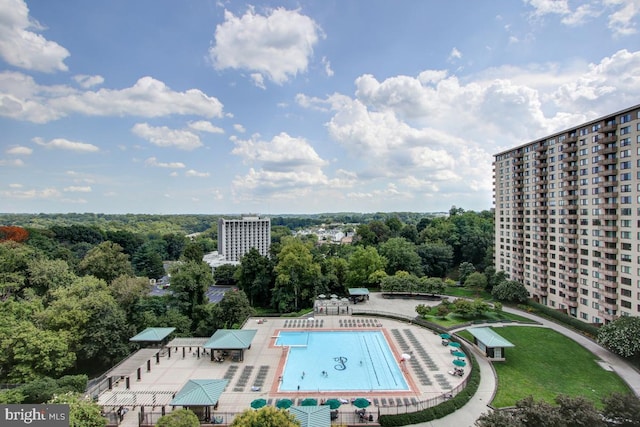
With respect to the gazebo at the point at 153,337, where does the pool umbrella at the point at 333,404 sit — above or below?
below

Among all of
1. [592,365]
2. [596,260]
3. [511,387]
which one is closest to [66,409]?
[511,387]

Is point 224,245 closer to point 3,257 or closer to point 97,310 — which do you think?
point 3,257

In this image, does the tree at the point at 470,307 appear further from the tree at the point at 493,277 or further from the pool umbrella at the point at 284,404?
the pool umbrella at the point at 284,404

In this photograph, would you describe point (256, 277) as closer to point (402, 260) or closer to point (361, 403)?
point (402, 260)

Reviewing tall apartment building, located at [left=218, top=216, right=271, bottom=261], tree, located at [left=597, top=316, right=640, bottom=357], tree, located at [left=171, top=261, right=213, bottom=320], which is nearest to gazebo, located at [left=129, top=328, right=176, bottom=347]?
tree, located at [left=171, top=261, right=213, bottom=320]

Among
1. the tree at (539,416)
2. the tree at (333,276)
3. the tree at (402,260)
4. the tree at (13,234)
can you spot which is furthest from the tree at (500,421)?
the tree at (13,234)
